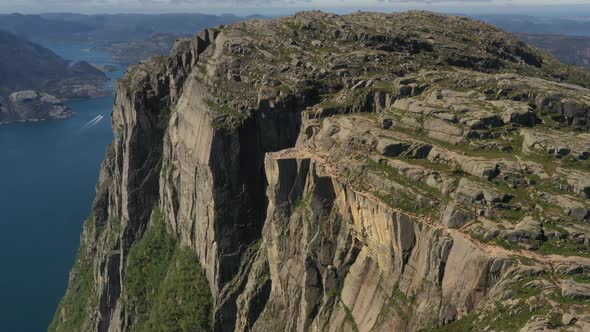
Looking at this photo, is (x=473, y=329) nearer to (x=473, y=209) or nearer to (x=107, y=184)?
(x=473, y=209)

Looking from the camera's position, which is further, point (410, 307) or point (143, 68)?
point (143, 68)

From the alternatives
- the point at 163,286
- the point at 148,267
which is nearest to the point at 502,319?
the point at 163,286

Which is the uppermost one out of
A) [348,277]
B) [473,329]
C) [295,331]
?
[473,329]

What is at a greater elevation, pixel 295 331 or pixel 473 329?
pixel 473 329

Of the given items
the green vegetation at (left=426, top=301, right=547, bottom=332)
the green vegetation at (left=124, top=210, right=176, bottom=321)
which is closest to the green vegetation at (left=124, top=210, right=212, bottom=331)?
the green vegetation at (left=124, top=210, right=176, bottom=321)

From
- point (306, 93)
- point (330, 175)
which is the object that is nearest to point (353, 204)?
point (330, 175)

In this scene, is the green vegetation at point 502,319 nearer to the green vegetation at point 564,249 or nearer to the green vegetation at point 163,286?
the green vegetation at point 564,249

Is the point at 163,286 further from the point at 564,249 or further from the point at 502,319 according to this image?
the point at 564,249
